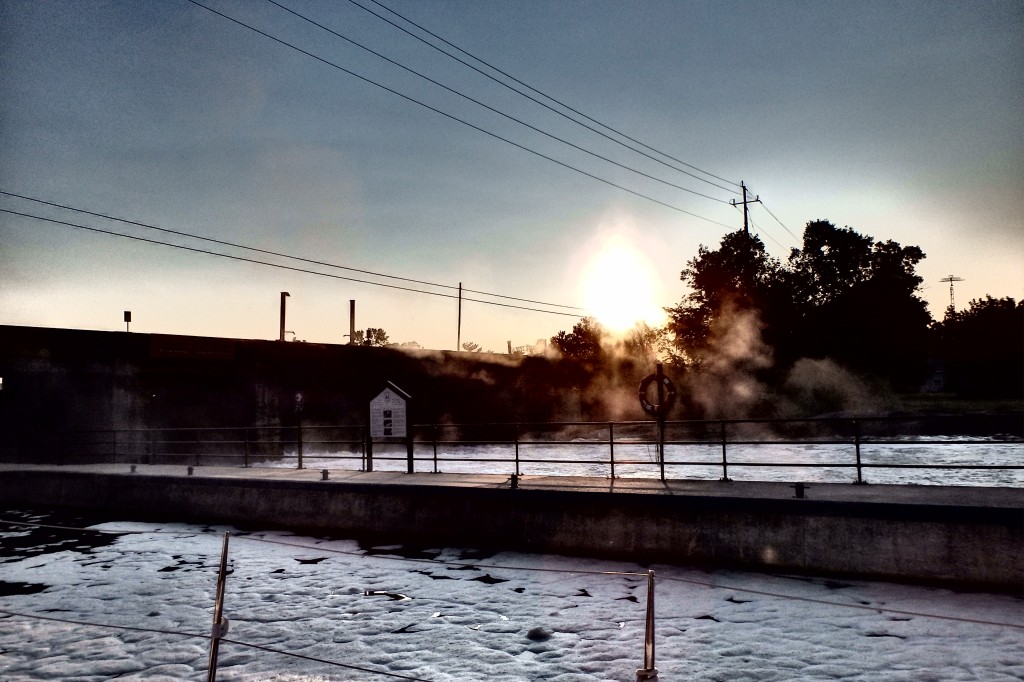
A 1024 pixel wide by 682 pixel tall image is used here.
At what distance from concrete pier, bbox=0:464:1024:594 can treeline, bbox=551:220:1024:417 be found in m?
41.1

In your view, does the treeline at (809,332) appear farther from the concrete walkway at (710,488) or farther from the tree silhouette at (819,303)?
the concrete walkway at (710,488)

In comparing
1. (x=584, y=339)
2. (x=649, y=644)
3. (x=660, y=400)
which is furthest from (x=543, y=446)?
(x=584, y=339)

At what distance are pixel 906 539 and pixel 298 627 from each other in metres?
7.30

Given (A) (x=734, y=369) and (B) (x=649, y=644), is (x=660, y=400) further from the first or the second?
(A) (x=734, y=369)

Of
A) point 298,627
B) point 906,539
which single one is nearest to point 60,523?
point 298,627

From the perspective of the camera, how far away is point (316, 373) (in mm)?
39406

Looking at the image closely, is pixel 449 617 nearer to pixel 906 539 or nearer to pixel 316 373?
pixel 906 539

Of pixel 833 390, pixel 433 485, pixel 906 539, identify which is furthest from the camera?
pixel 833 390

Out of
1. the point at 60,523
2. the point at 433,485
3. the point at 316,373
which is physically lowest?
the point at 60,523

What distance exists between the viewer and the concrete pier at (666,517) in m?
9.09

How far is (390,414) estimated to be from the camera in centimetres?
1802

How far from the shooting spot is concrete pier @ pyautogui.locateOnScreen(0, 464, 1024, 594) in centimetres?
909

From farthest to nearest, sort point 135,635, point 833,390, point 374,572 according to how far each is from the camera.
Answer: point 833,390, point 374,572, point 135,635

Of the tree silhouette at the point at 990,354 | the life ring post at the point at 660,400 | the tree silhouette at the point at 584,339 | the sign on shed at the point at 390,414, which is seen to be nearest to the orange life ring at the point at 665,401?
the life ring post at the point at 660,400
